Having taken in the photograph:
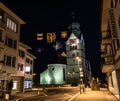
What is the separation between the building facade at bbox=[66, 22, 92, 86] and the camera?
77.1m

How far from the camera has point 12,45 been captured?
30109mm

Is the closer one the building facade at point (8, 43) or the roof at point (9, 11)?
the roof at point (9, 11)

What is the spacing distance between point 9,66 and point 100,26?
56.1 ft

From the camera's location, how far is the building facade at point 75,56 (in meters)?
77.1

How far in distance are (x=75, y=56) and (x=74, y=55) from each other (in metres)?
1.00

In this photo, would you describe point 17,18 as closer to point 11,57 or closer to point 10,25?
point 10,25

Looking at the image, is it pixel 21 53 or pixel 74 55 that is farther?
pixel 74 55

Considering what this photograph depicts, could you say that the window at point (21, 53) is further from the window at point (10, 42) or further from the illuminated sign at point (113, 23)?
the illuminated sign at point (113, 23)

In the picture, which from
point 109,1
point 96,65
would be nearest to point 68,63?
point 96,65

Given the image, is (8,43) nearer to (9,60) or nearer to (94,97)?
(9,60)

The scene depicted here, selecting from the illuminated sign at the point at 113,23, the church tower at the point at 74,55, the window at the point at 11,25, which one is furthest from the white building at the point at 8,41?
the church tower at the point at 74,55

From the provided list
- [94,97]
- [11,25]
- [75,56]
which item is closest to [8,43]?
[11,25]

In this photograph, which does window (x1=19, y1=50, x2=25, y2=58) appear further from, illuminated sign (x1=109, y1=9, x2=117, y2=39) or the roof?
illuminated sign (x1=109, y1=9, x2=117, y2=39)

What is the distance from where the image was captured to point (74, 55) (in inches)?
3226
